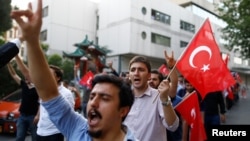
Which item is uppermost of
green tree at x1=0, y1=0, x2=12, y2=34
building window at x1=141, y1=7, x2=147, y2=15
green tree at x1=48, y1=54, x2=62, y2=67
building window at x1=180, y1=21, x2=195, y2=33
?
building window at x1=141, y1=7, x2=147, y2=15

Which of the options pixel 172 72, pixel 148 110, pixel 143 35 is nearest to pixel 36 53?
pixel 148 110

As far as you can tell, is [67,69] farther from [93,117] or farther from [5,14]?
[93,117]

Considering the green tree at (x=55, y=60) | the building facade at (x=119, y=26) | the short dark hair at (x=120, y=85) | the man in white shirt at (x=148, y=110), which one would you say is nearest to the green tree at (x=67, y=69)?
the green tree at (x=55, y=60)

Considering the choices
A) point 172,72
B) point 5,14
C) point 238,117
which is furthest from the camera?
point 5,14

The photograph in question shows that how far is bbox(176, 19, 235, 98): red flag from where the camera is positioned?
3.62 meters

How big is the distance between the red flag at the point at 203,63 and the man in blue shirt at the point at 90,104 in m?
1.75

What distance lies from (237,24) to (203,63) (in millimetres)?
14734

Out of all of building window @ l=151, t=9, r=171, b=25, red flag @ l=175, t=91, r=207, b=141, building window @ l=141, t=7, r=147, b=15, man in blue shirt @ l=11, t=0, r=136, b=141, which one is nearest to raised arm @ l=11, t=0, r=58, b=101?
man in blue shirt @ l=11, t=0, r=136, b=141

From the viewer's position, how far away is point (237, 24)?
17.2 meters

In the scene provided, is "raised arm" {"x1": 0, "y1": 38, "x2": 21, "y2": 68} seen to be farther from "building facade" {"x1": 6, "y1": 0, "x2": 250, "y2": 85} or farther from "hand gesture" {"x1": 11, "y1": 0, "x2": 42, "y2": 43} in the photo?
"building facade" {"x1": 6, "y1": 0, "x2": 250, "y2": 85}

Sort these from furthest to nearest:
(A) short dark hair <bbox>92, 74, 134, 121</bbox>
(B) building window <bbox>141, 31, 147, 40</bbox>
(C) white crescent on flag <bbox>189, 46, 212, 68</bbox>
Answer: (B) building window <bbox>141, 31, 147, 40</bbox>, (C) white crescent on flag <bbox>189, 46, 212, 68</bbox>, (A) short dark hair <bbox>92, 74, 134, 121</bbox>

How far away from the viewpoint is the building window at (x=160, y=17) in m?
32.9

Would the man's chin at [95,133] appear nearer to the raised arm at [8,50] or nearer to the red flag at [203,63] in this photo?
the raised arm at [8,50]

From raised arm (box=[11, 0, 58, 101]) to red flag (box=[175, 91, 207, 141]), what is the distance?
247cm
